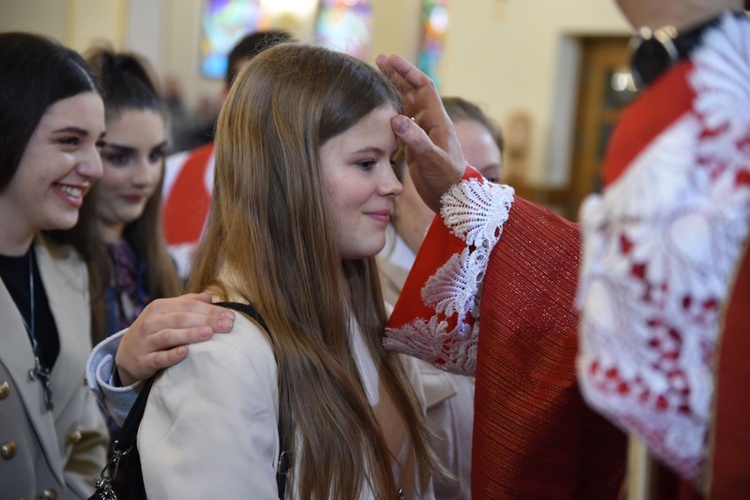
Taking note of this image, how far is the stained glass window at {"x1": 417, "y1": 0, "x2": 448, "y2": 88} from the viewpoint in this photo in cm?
1159

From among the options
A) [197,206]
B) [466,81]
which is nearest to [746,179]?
[197,206]

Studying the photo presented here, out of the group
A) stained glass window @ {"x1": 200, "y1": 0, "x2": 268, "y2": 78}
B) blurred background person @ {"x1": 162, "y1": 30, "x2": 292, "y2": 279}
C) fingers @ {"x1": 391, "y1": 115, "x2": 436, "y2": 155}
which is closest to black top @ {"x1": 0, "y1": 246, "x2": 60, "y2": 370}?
fingers @ {"x1": 391, "y1": 115, "x2": 436, "y2": 155}

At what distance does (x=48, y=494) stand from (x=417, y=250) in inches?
41.9

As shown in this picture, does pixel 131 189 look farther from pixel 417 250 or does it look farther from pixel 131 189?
pixel 417 250

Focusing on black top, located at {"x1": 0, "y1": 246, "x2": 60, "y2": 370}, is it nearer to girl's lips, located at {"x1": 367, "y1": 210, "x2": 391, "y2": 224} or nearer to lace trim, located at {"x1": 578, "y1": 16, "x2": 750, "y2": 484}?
girl's lips, located at {"x1": 367, "y1": 210, "x2": 391, "y2": 224}

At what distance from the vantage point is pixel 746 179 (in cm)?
83

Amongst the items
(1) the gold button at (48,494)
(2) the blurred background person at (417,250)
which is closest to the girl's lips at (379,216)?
(2) the blurred background person at (417,250)

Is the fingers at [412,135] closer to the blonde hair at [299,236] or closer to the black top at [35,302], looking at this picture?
the blonde hair at [299,236]

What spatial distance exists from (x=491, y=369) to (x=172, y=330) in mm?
575

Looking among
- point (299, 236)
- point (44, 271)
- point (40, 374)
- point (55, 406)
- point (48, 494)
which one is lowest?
point (48, 494)

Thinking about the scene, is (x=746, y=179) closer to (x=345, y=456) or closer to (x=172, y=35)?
(x=345, y=456)

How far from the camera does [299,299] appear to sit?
1556 mm

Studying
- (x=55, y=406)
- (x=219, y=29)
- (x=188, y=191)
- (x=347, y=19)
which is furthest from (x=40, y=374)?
(x=219, y=29)

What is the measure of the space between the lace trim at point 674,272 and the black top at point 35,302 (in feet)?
5.35
